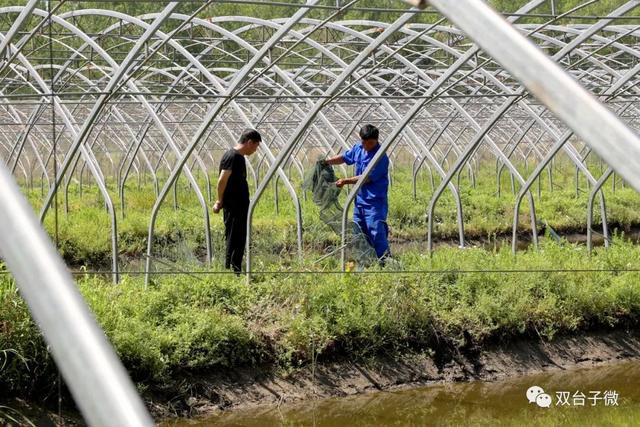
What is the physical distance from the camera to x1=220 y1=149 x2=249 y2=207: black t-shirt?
7969 mm

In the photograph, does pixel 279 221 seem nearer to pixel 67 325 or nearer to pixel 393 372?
pixel 393 372

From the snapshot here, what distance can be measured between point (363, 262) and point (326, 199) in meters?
1.01

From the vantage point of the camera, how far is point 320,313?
692 centimetres

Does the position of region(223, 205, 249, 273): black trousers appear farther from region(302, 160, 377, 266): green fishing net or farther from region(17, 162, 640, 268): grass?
region(302, 160, 377, 266): green fishing net

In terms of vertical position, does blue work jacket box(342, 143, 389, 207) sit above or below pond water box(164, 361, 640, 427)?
above

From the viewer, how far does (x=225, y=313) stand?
6.94 meters

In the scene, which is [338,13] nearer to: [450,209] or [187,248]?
[187,248]

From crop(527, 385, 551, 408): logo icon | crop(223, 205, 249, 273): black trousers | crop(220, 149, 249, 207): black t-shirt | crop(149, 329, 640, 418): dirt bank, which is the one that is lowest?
crop(527, 385, 551, 408): logo icon

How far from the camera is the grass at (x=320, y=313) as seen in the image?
5965mm

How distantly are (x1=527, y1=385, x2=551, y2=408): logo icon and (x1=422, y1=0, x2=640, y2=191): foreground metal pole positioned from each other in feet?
18.9

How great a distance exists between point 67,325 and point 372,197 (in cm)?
755

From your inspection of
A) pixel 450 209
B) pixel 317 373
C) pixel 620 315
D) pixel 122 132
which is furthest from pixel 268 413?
pixel 122 132

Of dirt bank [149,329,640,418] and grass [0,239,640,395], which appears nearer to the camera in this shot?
grass [0,239,640,395]

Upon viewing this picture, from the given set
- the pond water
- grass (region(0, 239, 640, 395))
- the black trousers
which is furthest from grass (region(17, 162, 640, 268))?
the pond water
